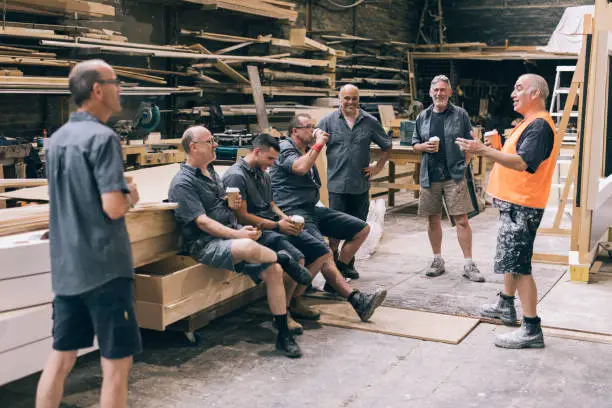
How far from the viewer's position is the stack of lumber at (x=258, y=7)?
8.94 metres

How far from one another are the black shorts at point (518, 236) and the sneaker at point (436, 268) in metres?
1.81

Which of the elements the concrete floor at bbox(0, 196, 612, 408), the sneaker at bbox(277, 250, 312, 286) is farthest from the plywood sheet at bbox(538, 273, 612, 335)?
the sneaker at bbox(277, 250, 312, 286)

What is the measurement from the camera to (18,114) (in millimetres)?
7195

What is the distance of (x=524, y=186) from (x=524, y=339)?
0.95 metres

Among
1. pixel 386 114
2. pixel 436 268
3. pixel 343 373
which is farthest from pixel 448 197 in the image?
pixel 386 114

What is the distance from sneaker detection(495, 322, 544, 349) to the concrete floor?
0.05m

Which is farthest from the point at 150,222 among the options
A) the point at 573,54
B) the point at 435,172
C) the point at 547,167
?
the point at 573,54

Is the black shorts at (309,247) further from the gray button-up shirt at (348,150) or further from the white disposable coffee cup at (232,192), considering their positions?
A: the gray button-up shirt at (348,150)

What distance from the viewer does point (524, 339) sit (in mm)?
4727

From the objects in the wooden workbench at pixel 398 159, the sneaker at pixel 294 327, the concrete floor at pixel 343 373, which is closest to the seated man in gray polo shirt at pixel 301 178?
the sneaker at pixel 294 327

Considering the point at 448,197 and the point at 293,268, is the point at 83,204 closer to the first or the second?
the point at 293,268

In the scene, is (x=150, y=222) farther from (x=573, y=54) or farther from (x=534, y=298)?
(x=573, y=54)

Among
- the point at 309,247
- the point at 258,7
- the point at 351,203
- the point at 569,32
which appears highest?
the point at 569,32

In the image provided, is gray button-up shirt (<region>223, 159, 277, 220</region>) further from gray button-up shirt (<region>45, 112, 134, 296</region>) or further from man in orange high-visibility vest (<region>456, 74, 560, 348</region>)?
gray button-up shirt (<region>45, 112, 134, 296</region>)
